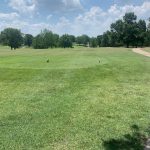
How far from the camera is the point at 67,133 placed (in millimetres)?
7199

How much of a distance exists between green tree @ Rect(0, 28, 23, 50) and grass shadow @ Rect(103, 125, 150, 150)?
126 meters

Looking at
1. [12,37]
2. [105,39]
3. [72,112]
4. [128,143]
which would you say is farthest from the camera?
[12,37]

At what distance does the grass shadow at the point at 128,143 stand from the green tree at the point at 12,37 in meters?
126

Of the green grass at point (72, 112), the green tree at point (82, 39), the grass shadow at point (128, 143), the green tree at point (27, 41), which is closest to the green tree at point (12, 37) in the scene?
the green tree at point (27, 41)

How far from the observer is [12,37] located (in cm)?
13338

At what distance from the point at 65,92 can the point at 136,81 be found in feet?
15.4

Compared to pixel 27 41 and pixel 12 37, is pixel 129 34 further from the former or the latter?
pixel 27 41

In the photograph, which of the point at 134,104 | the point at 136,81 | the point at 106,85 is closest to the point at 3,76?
the point at 106,85

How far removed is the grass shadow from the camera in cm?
646

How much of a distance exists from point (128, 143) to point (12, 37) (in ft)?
428

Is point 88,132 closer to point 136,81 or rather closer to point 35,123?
point 35,123

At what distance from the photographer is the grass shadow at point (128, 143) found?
21.2 feet

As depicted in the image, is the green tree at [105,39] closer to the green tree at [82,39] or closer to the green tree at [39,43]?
the green tree at [39,43]

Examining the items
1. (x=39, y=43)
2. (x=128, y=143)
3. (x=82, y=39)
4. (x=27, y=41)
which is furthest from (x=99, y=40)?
(x=128, y=143)
